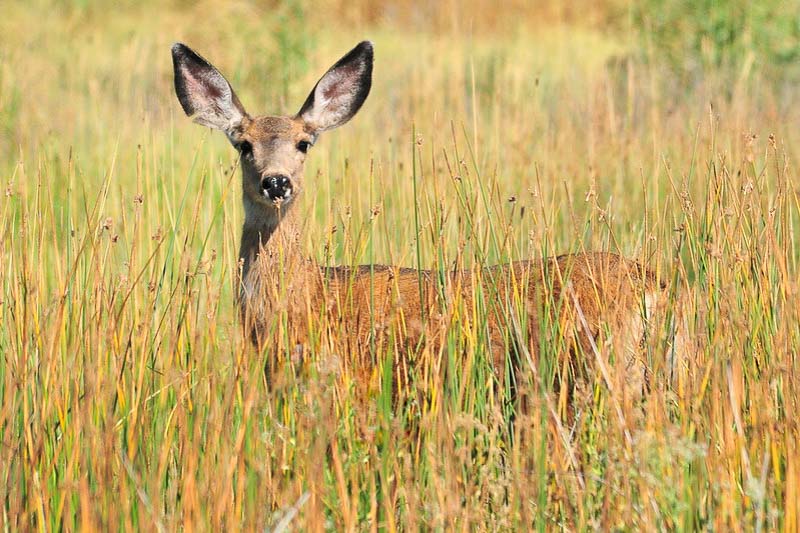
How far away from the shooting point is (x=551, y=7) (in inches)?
803

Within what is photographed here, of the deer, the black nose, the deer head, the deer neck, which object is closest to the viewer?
the deer

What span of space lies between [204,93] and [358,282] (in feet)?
4.02

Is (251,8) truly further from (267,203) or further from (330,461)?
(330,461)

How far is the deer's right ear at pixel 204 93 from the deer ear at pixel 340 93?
0.97 ft

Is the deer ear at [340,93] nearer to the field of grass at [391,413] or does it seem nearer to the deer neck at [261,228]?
the field of grass at [391,413]

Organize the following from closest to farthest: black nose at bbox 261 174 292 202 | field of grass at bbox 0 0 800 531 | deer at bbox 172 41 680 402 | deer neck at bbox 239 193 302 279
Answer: field of grass at bbox 0 0 800 531 → deer at bbox 172 41 680 402 → black nose at bbox 261 174 292 202 → deer neck at bbox 239 193 302 279

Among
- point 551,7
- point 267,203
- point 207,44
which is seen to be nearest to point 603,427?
point 267,203

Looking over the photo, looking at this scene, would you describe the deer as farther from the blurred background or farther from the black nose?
the blurred background

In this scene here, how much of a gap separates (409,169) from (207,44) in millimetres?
4489

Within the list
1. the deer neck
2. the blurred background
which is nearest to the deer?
the deer neck

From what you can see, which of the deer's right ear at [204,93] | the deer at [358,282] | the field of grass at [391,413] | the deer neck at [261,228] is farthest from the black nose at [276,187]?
the deer's right ear at [204,93]

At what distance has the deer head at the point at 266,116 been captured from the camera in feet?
16.1

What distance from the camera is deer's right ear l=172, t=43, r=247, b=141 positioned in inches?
208

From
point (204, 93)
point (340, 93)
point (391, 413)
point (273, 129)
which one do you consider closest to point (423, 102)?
point (340, 93)
